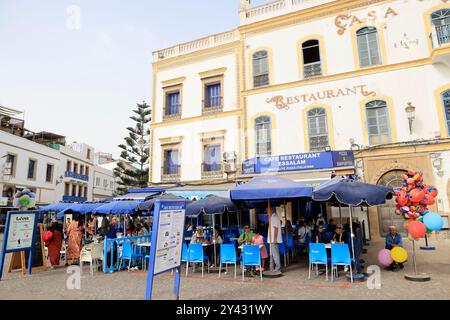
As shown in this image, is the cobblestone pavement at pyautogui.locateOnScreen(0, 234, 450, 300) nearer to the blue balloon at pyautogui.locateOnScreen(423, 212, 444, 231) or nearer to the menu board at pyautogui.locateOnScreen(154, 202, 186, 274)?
the blue balloon at pyautogui.locateOnScreen(423, 212, 444, 231)

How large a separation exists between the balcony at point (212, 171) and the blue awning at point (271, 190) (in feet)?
25.9

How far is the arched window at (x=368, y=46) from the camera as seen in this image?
539 inches


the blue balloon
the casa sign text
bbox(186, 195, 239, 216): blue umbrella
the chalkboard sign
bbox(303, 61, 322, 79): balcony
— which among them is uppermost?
bbox(303, 61, 322, 79): balcony

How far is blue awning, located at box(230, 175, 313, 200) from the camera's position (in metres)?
7.25

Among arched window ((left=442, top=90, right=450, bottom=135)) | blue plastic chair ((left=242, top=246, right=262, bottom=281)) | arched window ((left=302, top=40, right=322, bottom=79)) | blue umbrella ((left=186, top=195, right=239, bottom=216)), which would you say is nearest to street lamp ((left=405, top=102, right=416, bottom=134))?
arched window ((left=442, top=90, right=450, bottom=135))

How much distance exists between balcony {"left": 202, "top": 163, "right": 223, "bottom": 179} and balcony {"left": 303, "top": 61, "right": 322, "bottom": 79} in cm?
644

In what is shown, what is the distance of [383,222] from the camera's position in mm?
A: 12953

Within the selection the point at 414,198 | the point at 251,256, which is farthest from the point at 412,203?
the point at 251,256

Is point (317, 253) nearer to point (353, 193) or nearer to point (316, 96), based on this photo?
point (353, 193)

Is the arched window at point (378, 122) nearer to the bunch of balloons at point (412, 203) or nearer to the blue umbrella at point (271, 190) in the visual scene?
the bunch of balloons at point (412, 203)

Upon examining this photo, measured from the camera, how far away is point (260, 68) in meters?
15.9
